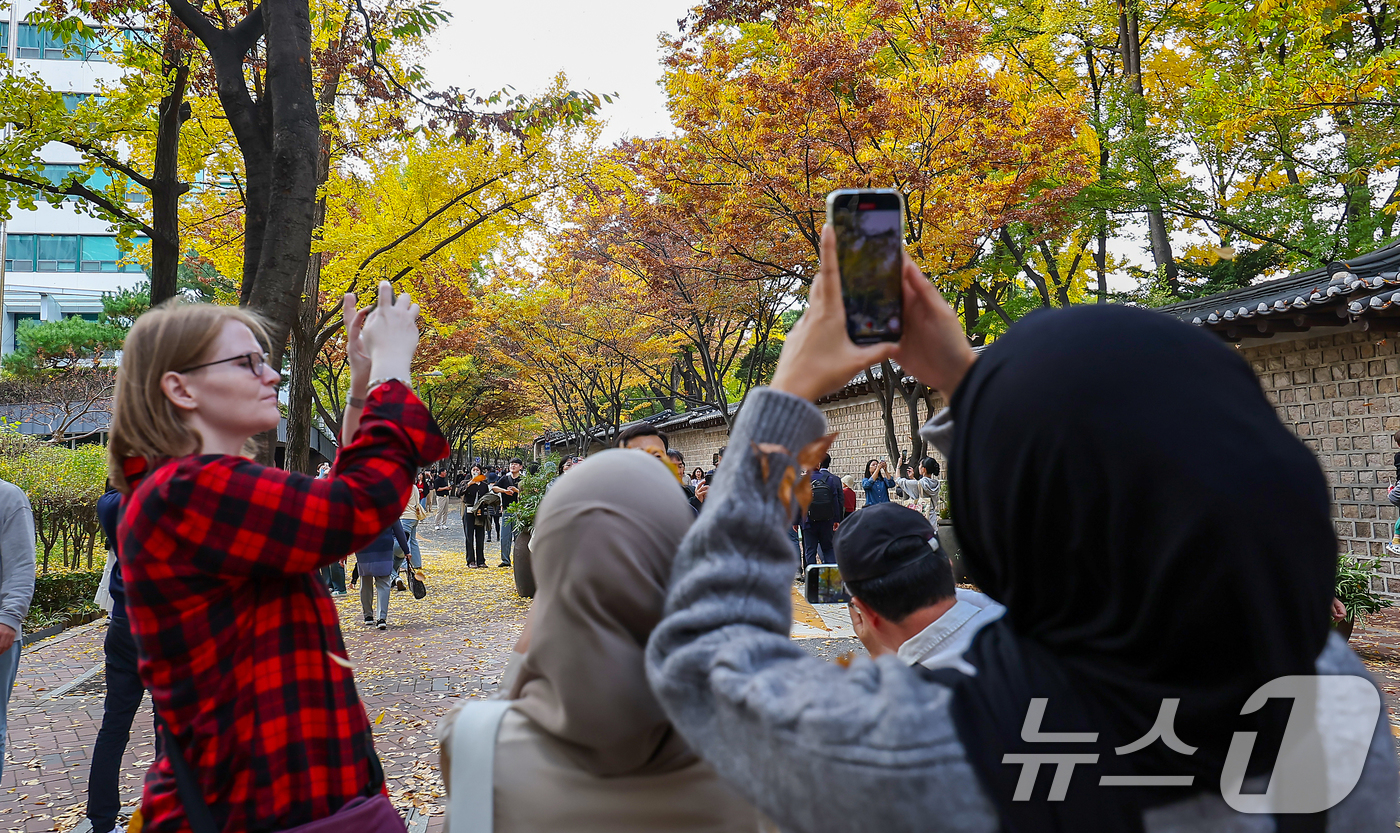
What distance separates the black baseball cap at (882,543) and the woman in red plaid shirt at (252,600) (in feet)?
3.87

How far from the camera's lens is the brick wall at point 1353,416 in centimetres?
877

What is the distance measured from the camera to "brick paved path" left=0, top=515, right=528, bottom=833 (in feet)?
15.4

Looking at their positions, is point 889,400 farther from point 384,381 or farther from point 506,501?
point 384,381

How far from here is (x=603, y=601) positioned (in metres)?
1.02

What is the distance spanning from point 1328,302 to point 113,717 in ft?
32.5

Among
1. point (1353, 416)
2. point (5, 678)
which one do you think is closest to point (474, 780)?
point (5, 678)

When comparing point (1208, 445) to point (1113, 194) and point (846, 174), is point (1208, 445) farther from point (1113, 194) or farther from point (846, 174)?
point (1113, 194)

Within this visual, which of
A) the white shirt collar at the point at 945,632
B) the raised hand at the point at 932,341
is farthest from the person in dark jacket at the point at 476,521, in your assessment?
the raised hand at the point at 932,341

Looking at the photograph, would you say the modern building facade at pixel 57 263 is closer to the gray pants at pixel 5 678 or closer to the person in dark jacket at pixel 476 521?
the person in dark jacket at pixel 476 521

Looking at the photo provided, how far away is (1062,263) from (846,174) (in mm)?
9850

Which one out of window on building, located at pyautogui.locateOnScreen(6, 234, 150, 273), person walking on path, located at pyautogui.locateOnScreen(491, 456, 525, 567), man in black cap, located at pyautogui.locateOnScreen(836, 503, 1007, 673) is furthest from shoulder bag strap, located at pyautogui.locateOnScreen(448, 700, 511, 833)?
window on building, located at pyautogui.locateOnScreen(6, 234, 150, 273)

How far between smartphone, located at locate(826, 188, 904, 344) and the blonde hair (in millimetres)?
1340

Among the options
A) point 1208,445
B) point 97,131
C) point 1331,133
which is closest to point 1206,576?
point 1208,445

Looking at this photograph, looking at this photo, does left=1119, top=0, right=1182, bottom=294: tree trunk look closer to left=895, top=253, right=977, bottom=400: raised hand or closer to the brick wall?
the brick wall
